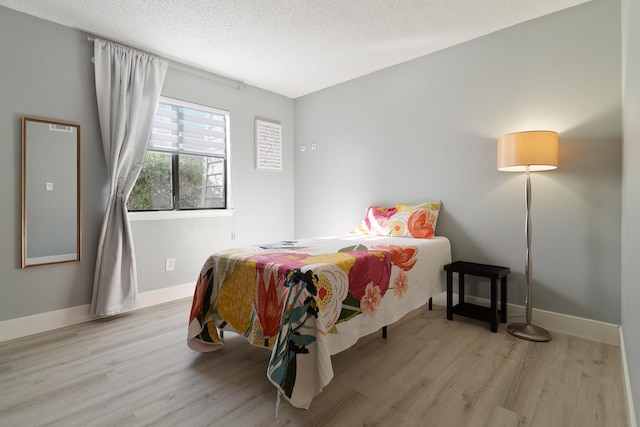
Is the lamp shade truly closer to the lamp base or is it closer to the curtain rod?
the lamp base

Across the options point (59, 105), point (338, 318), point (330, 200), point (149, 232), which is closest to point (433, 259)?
point (338, 318)

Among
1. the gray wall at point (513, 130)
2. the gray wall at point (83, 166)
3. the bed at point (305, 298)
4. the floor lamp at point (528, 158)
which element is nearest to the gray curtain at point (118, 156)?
the gray wall at point (83, 166)

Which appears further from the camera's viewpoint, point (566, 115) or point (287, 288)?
point (566, 115)

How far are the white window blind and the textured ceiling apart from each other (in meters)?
0.52

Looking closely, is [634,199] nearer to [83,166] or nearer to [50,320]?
[83,166]

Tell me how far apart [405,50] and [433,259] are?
2131mm

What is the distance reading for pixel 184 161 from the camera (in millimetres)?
3502

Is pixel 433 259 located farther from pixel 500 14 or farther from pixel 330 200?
pixel 500 14

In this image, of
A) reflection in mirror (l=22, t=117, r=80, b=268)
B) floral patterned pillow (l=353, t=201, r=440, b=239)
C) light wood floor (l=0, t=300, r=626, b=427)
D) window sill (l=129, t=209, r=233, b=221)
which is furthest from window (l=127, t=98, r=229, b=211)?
floral patterned pillow (l=353, t=201, r=440, b=239)

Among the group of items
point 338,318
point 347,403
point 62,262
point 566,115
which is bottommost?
point 347,403

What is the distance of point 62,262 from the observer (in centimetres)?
262

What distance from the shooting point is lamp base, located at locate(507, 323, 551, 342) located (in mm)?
2293

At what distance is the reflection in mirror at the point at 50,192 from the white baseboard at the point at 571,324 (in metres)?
3.92

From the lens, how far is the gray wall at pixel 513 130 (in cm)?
229
